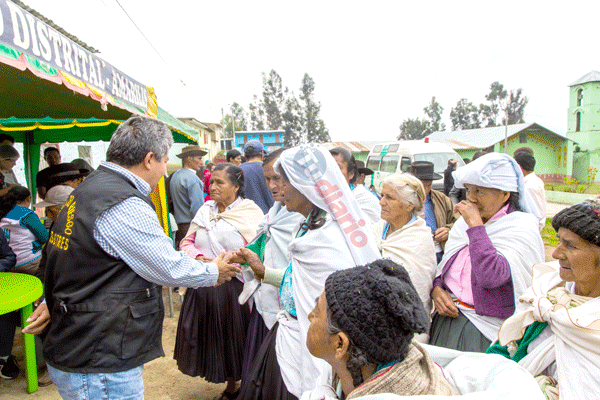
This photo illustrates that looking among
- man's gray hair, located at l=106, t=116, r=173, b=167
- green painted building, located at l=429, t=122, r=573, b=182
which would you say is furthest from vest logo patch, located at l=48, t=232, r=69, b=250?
green painted building, located at l=429, t=122, r=573, b=182

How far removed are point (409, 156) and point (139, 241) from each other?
42.7 ft

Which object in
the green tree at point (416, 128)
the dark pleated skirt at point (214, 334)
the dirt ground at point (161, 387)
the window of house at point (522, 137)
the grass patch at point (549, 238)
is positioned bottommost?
the dirt ground at point (161, 387)

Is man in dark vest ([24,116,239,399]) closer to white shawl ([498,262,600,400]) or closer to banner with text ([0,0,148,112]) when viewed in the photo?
banner with text ([0,0,148,112])

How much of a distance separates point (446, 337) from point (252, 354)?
51.8 inches

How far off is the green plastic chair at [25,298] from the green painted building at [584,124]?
3259 centimetres

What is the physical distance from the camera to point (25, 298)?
9.75ft

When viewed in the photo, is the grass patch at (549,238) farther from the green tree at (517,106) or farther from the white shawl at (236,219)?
the green tree at (517,106)

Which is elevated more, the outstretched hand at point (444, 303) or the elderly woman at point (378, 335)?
the elderly woman at point (378, 335)

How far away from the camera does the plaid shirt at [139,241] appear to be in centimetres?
174

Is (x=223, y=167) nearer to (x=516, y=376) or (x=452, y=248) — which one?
(x=452, y=248)

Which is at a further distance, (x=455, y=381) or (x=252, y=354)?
(x=252, y=354)

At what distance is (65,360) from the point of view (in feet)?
5.88

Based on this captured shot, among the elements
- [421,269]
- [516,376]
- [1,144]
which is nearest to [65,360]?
[516,376]

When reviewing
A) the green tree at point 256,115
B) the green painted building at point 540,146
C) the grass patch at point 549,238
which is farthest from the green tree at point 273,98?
the grass patch at point 549,238
